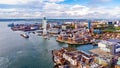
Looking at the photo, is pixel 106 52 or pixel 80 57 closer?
pixel 80 57

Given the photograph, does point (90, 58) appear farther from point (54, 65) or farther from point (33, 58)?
point (33, 58)

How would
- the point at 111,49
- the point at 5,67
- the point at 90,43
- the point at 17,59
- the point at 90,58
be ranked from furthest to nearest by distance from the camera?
the point at 90,43 < the point at 111,49 < the point at 17,59 < the point at 90,58 < the point at 5,67

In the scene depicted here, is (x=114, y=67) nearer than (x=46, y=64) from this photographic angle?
Yes

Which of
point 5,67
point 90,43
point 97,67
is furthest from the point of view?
point 90,43

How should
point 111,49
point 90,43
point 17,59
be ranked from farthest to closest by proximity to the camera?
1. point 90,43
2. point 111,49
3. point 17,59

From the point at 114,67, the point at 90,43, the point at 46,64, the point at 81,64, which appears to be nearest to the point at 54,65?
the point at 46,64

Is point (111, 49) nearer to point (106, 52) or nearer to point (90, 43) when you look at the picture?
point (106, 52)

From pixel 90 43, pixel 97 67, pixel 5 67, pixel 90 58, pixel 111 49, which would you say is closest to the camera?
pixel 97 67

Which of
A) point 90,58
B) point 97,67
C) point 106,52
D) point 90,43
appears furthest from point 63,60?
point 90,43
